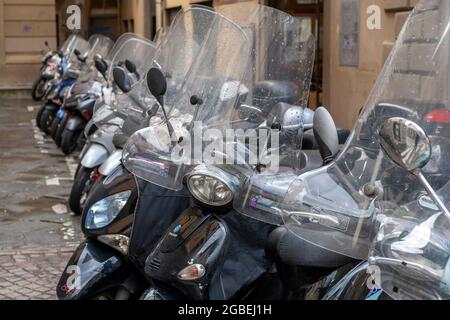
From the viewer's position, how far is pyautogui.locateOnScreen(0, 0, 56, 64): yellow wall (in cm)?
2048

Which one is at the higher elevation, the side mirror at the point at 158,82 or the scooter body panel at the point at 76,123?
the side mirror at the point at 158,82

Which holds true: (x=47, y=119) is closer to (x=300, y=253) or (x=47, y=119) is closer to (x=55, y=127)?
(x=55, y=127)

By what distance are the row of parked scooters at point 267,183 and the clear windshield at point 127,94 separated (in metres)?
1.05

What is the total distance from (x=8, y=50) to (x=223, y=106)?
61.1 feet

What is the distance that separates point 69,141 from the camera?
881 cm

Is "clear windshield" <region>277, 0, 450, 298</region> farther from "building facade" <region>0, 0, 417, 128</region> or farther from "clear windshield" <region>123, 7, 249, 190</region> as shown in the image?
"building facade" <region>0, 0, 417, 128</region>

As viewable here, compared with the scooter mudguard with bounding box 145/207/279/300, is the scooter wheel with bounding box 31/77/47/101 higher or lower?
higher

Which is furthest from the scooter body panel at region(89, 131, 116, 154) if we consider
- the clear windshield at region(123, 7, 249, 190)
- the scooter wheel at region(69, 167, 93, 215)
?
the clear windshield at region(123, 7, 249, 190)

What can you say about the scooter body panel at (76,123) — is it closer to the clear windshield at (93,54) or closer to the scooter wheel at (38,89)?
the clear windshield at (93,54)

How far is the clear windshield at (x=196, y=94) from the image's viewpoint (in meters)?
3.12

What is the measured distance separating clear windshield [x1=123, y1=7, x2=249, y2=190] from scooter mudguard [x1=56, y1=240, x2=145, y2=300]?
52 cm

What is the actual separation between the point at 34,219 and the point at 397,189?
459 cm

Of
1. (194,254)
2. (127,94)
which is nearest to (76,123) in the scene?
(127,94)

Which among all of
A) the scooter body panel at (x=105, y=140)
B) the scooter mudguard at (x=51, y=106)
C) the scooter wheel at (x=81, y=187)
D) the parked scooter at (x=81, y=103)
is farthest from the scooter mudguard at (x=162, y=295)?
the scooter mudguard at (x=51, y=106)
